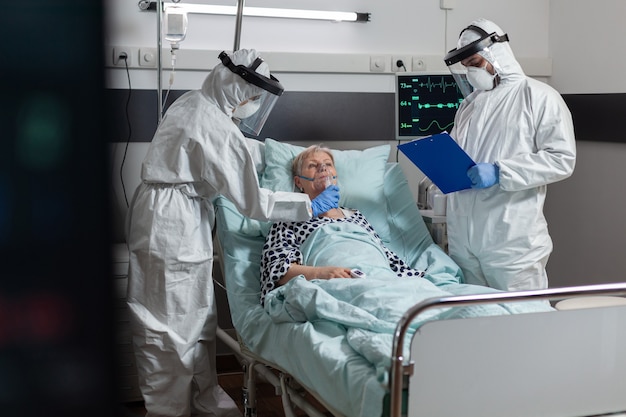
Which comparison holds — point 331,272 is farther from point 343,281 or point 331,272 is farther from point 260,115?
point 260,115

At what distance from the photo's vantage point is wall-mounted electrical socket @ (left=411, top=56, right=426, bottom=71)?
13.8 ft

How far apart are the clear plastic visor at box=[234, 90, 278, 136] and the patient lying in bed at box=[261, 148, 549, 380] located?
→ 0.95 feet

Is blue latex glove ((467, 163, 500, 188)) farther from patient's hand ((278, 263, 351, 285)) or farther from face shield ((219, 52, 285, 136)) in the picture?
face shield ((219, 52, 285, 136))

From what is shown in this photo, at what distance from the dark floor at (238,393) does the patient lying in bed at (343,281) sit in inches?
23.8

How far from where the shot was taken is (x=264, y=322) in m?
2.81

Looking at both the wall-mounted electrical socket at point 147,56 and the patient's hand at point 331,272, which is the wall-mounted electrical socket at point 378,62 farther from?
the patient's hand at point 331,272

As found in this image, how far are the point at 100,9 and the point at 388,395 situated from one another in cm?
162

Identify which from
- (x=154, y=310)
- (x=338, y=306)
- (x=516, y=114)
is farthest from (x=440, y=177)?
(x=154, y=310)

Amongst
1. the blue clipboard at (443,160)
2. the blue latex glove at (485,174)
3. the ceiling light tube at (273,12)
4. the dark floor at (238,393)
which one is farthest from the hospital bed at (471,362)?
the ceiling light tube at (273,12)

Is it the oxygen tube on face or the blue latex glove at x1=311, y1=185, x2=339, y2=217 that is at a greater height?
the oxygen tube on face

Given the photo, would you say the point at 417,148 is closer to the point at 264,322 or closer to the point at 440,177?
the point at 440,177

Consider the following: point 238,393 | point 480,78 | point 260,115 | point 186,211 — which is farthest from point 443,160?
point 238,393

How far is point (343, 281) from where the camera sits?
2.74 meters

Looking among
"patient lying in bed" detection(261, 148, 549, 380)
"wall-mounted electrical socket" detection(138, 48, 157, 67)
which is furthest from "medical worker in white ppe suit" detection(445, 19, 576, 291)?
"wall-mounted electrical socket" detection(138, 48, 157, 67)
